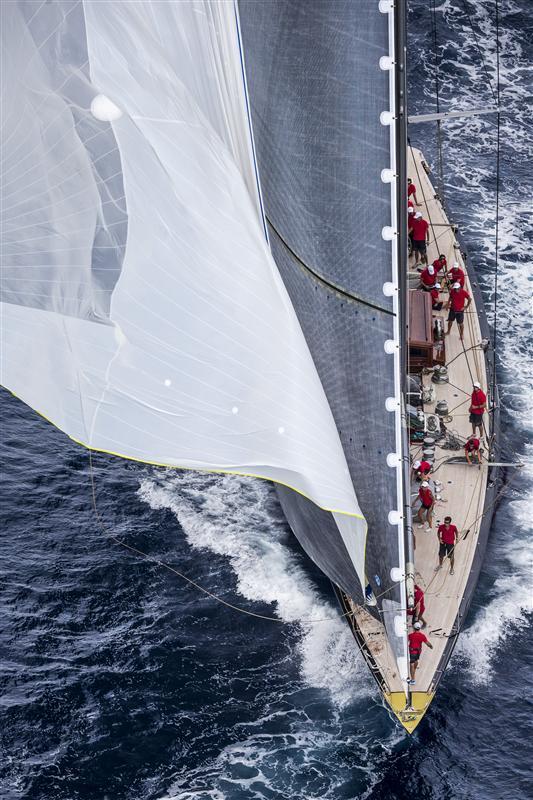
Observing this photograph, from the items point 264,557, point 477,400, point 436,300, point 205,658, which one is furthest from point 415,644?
point 436,300

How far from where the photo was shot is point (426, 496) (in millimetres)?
30203

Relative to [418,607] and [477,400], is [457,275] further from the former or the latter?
[418,607]

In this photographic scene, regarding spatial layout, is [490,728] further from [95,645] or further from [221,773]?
[95,645]

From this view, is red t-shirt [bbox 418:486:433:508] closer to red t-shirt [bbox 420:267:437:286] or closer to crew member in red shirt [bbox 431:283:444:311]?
crew member in red shirt [bbox 431:283:444:311]

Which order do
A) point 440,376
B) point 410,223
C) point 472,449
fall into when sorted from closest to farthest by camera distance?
point 472,449 < point 440,376 < point 410,223

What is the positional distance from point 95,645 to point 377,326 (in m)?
10.3

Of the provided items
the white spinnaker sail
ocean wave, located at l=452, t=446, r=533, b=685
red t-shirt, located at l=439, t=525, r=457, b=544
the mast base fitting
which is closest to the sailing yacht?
the white spinnaker sail

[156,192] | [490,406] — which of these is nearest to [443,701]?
[490,406]

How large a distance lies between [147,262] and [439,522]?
35.3 feet

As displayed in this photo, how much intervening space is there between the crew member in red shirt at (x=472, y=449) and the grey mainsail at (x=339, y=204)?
20.5 feet

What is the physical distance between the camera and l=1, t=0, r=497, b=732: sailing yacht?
23781 millimetres

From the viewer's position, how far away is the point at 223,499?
34.7m

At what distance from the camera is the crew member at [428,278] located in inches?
1428

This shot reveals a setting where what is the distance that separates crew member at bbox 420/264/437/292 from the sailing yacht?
975 centimetres
